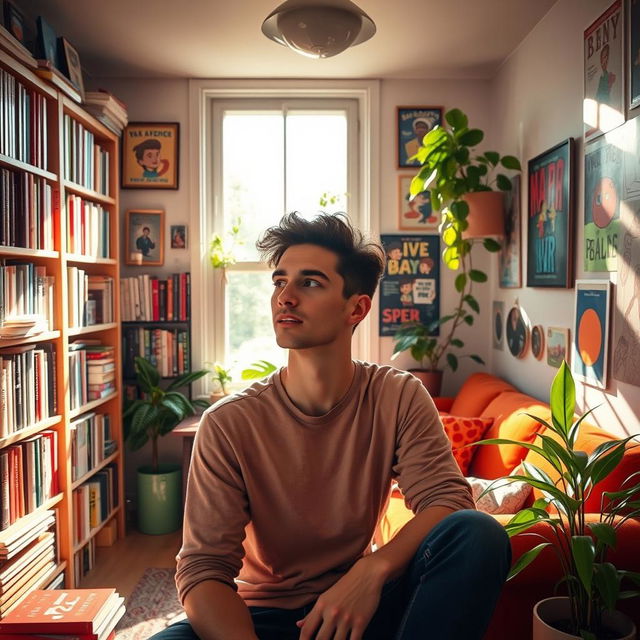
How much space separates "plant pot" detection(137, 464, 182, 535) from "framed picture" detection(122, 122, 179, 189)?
1757mm

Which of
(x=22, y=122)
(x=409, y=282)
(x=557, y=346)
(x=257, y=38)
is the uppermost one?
(x=257, y=38)

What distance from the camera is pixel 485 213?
3.42 metres

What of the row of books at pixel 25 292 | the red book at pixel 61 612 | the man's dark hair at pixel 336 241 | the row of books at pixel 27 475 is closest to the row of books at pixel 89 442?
the row of books at pixel 27 475

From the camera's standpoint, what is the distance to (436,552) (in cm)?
124

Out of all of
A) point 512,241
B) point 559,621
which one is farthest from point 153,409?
point 559,621

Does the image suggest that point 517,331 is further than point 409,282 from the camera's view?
No

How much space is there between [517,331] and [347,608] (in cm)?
248

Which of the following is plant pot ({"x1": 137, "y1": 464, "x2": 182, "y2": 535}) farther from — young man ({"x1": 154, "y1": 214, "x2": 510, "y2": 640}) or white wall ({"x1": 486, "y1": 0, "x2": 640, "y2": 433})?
young man ({"x1": 154, "y1": 214, "x2": 510, "y2": 640})

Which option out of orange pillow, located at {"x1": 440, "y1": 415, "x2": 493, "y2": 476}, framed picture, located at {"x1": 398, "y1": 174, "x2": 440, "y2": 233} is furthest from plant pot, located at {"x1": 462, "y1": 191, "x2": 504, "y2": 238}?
orange pillow, located at {"x1": 440, "y1": 415, "x2": 493, "y2": 476}

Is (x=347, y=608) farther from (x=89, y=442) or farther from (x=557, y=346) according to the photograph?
(x=89, y=442)

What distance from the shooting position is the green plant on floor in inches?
139

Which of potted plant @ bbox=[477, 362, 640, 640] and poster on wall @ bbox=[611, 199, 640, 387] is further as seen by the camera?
poster on wall @ bbox=[611, 199, 640, 387]

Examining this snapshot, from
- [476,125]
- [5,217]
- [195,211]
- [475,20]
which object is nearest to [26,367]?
[5,217]

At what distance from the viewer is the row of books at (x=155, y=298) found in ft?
12.8
